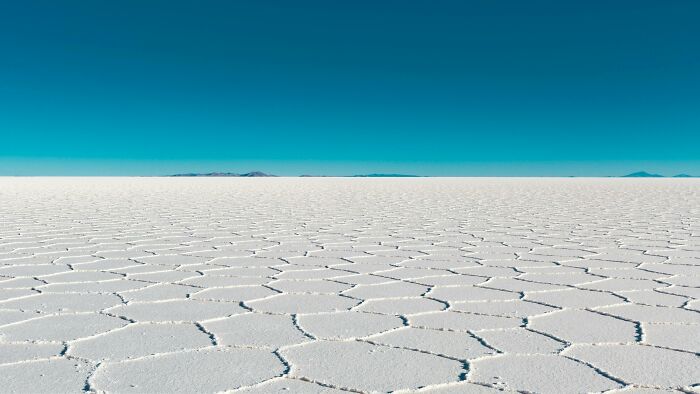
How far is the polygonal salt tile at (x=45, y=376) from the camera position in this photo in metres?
1.25

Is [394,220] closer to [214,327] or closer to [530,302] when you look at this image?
[530,302]

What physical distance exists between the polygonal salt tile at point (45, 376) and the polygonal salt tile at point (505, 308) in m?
1.09

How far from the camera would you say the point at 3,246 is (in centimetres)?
343

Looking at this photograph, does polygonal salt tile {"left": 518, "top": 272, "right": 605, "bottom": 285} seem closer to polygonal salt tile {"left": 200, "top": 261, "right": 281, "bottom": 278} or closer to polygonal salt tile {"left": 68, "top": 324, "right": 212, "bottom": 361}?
polygonal salt tile {"left": 200, "top": 261, "right": 281, "bottom": 278}

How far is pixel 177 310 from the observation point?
1.94m

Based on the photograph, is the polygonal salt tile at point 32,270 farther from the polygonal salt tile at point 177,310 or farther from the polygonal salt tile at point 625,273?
the polygonal salt tile at point 625,273

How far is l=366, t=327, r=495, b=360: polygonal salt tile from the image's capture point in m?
1.50

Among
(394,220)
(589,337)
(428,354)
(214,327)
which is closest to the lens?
(428,354)

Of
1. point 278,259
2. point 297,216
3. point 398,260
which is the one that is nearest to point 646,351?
point 398,260

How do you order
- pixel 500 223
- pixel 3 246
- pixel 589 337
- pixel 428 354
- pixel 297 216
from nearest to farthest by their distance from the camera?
pixel 428 354 < pixel 589 337 < pixel 3 246 < pixel 500 223 < pixel 297 216

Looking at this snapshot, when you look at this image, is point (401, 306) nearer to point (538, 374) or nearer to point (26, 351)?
point (538, 374)

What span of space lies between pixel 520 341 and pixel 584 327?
0.26 metres

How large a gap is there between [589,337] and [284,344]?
30.5 inches

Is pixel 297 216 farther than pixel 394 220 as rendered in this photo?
Yes
